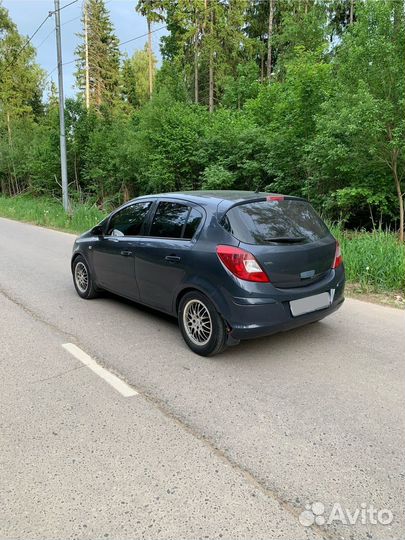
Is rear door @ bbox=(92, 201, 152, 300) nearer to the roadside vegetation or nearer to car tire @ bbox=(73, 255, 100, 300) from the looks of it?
car tire @ bbox=(73, 255, 100, 300)

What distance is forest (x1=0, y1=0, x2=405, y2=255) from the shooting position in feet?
26.7

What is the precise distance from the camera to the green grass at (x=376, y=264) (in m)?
6.51

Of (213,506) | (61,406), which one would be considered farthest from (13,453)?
(213,506)

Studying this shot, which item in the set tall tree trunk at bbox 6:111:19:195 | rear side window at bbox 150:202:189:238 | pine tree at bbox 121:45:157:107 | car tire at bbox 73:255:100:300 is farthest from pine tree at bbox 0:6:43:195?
rear side window at bbox 150:202:189:238

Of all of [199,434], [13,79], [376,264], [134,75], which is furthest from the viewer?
[134,75]

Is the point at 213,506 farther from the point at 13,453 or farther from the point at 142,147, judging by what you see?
the point at 142,147

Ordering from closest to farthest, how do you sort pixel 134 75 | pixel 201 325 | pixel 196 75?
pixel 201 325 < pixel 196 75 < pixel 134 75

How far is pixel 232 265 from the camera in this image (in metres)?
3.84

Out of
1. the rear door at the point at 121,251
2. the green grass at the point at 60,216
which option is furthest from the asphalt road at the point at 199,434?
the green grass at the point at 60,216

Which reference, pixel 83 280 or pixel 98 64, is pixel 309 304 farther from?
pixel 98 64

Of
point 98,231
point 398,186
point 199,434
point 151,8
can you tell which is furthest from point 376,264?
point 151,8

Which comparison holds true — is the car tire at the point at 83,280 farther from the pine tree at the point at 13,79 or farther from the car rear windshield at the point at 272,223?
the pine tree at the point at 13,79

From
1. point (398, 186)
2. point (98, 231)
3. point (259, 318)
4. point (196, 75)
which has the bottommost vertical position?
point (259, 318)

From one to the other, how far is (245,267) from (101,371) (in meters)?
1.64
